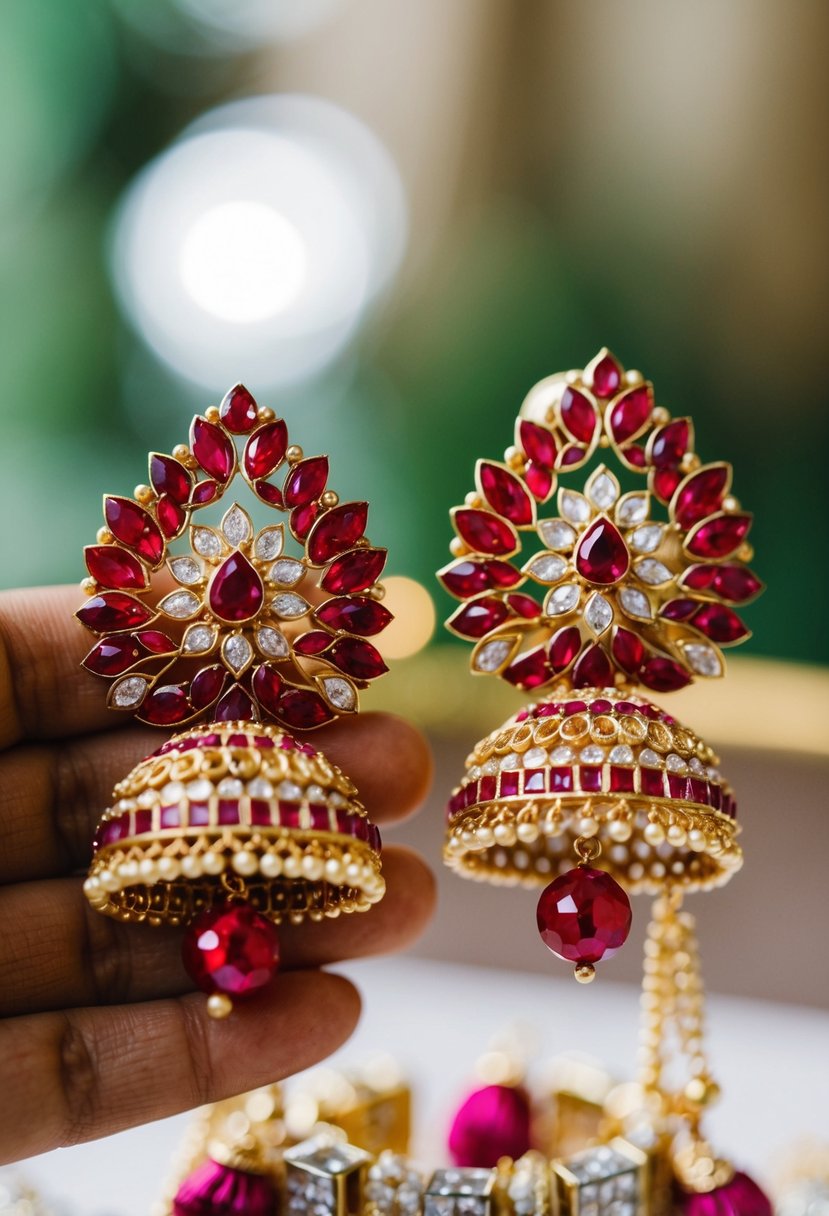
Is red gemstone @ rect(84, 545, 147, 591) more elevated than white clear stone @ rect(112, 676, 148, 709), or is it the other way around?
red gemstone @ rect(84, 545, 147, 591)

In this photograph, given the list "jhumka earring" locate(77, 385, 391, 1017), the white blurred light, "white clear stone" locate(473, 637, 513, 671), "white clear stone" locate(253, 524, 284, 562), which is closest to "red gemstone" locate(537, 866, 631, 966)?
"jhumka earring" locate(77, 385, 391, 1017)

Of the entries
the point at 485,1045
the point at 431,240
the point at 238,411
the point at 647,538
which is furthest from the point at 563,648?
the point at 431,240

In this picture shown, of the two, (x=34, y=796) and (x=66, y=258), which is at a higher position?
(x=66, y=258)

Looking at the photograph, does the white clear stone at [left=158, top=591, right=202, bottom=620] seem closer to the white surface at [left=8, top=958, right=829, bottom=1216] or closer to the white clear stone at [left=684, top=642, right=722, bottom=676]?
the white clear stone at [left=684, top=642, right=722, bottom=676]

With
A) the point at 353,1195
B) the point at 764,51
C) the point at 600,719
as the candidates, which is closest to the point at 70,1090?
the point at 353,1195

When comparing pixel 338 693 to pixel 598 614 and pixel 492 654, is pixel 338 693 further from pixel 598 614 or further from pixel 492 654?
pixel 598 614

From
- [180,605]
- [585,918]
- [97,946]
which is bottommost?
[97,946]

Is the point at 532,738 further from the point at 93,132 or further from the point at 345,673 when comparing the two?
the point at 93,132
